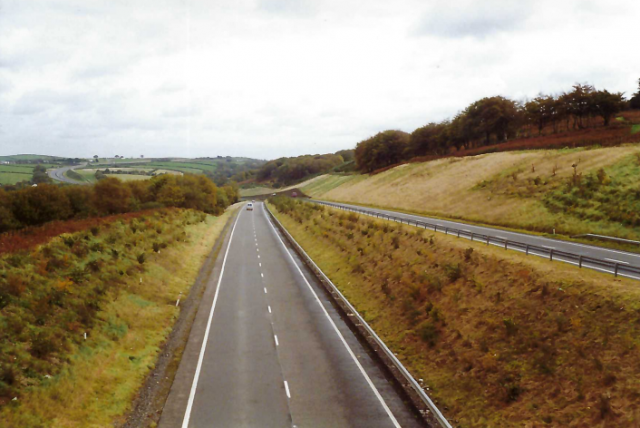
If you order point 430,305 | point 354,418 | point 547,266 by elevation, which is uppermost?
point 547,266

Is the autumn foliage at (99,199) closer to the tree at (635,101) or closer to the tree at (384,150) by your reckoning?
the tree at (384,150)

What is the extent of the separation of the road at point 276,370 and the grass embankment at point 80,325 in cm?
212

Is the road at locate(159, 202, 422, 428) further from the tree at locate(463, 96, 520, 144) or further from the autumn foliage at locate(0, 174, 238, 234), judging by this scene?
the tree at locate(463, 96, 520, 144)

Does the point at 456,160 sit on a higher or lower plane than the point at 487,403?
higher

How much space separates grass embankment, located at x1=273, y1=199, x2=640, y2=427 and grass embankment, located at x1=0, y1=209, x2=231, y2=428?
11.6 metres

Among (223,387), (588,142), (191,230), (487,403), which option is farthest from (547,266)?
(588,142)

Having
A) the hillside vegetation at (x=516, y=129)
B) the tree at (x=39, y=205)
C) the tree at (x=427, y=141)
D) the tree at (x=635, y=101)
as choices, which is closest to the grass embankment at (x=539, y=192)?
the hillside vegetation at (x=516, y=129)

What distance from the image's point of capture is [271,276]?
114 ft

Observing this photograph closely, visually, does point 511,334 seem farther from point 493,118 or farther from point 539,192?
point 493,118

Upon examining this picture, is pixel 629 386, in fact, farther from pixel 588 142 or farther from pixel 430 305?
pixel 588 142

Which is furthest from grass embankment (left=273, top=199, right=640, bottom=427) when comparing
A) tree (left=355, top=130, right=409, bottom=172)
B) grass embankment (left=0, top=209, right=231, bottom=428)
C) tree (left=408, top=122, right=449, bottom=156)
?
tree (left=355, top=130, right=409, bottom=172)

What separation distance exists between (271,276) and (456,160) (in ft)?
211

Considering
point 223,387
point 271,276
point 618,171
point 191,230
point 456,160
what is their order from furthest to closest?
point 456,160 → point 191,230 → point 618,171 → point 271,276 → point 223,387

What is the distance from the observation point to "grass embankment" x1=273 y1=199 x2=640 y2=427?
42.6 ft
